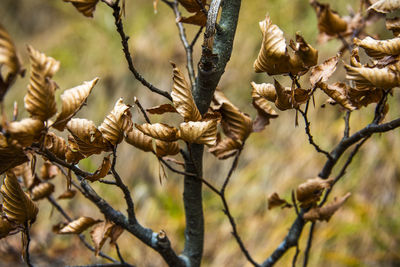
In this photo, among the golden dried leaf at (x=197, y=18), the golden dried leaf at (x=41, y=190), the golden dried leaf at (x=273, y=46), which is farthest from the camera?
the golden dried leaf at (x=41, y=190)

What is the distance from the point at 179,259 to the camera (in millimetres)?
540

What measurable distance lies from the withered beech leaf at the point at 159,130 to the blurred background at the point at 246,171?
587 millimetres

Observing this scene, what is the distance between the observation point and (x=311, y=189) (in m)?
0.51

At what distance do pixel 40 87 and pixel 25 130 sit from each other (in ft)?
0.13

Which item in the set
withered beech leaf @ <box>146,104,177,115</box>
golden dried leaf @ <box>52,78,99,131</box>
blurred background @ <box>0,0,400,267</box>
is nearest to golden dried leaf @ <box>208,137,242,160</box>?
withered beech leaf @ <box>146,104,177,115</box>

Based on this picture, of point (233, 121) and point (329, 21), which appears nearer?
point (233, 121)

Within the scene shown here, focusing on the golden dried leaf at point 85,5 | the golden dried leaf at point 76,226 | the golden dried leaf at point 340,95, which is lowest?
the golden dried leaf at point 76,226

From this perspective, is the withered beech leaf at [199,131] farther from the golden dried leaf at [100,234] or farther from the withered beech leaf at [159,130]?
the golden dried leaf at [100,234]

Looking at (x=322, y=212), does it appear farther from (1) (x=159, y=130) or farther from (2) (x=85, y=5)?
(2) (x=85, y=5)

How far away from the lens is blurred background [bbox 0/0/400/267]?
142 centimetres

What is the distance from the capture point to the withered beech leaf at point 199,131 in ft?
1.27

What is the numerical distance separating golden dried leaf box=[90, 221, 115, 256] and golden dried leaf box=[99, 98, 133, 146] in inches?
5.9

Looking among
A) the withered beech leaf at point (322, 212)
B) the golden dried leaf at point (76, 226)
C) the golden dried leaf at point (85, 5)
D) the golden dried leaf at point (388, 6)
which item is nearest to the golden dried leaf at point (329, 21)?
the golden dried leaf at point (388, 6)

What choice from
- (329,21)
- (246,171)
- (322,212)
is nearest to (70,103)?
(322,212)
